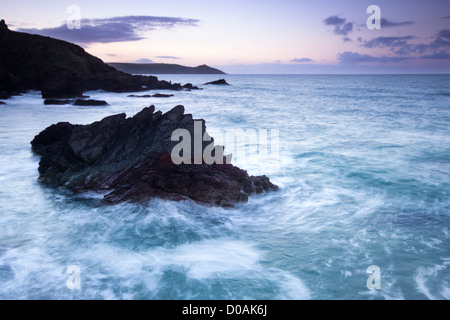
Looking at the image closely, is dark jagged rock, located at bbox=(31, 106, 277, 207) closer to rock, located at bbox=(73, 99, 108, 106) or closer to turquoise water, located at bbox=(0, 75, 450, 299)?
turquoise water, located at bbox=(0, 75, 450, 299)

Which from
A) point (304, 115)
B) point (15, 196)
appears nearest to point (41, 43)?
point (304, 115)

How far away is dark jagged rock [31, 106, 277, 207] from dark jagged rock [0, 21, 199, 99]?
3713 cm

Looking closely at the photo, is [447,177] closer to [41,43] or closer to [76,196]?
[76,196]

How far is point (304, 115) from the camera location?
33062 millimetres

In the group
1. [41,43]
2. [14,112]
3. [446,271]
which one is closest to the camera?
[446,271]

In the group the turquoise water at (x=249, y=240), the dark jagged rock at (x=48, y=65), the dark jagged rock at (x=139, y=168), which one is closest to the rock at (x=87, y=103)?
the dark jagged rock at (x=48, y=65)

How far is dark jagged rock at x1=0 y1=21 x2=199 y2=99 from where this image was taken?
1999 inches

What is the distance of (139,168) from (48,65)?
53192 mm

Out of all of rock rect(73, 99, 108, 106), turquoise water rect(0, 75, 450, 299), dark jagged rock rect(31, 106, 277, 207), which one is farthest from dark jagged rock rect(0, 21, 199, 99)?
turquoise water rect(0, 75, 450, 299)

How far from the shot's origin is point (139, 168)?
10328mm

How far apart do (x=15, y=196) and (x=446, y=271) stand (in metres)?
12.3

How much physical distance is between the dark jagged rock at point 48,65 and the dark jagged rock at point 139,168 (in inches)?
1462

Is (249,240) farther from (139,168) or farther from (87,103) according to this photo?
(87,103)

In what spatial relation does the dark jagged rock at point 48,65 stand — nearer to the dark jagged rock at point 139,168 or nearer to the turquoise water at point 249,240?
the dark jagged rock at point 139,168
